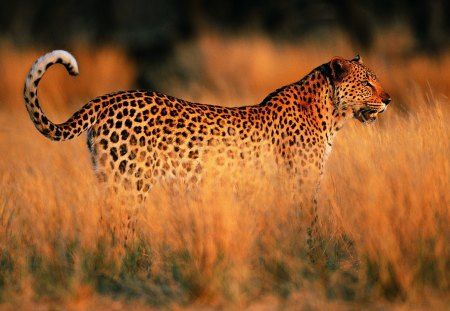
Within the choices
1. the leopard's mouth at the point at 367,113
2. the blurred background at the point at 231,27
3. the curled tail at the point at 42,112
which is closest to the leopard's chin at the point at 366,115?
the leopard's mouth at the point at 367,113

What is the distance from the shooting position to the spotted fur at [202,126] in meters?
6.96

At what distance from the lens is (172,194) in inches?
275

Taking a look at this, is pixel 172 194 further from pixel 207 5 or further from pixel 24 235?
pixel 207 5

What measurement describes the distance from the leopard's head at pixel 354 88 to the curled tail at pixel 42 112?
197cm

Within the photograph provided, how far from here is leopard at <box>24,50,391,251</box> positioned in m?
6.96

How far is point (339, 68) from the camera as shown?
7895 mm

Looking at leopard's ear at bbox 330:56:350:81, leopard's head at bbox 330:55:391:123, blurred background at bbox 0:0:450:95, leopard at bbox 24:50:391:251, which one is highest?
blurred background at bbox 0:0:450:95

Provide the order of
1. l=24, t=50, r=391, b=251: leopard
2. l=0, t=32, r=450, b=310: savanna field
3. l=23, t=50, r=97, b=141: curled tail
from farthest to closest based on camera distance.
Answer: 1. l=24, t=50, r=391, b=251: leopard
2. l=23, t=50, r=97, b=141: curled tail
3. l=0, t=32, r=450, b=310: savanna field

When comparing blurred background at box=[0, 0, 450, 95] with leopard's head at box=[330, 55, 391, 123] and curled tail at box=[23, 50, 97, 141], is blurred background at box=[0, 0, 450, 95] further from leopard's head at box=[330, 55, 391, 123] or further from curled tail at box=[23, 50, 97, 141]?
curled tail at box=[23, 50, 97, 141]

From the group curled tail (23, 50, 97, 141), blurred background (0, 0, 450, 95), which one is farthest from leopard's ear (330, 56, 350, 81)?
blurred background (0, 0, 450, 95)

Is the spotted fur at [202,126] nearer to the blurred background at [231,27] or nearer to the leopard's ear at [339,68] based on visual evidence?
the leopard's ear at [339,68]

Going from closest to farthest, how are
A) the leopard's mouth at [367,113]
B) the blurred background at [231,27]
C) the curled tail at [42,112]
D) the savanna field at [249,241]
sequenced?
the savanna field at [249,241] < the curled tail at [42,112] < the leopard's mouth at [367,113] < the blurred background at [231,27]

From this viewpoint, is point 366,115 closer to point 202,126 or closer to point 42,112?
point 202,126

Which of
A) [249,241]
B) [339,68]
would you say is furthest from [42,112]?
[339,68]
